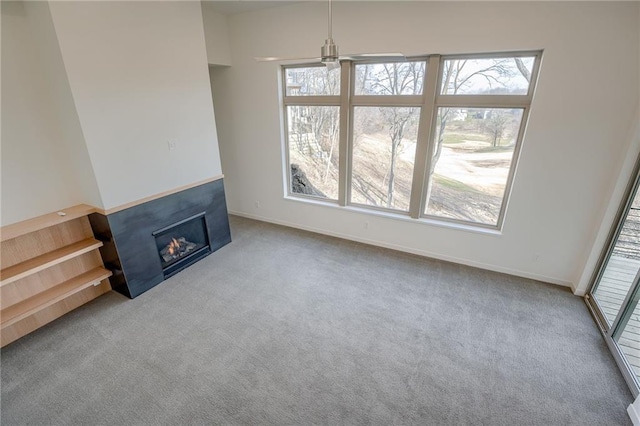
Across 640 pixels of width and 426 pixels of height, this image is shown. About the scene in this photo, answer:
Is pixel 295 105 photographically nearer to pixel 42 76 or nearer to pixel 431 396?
pixel 42 76

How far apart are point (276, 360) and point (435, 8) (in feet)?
12.5

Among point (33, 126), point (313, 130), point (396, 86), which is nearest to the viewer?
point (33, 126)

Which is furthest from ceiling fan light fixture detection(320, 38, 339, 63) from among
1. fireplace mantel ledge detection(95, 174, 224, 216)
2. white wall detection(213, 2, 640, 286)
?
fireplace mantel ledge detection(95, 174, 224, 216)

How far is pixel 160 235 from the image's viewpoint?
11.0 ft

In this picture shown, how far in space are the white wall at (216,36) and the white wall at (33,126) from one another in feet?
6.42

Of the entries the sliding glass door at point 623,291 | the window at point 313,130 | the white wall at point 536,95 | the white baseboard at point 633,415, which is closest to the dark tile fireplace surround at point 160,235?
the window at point 313,130

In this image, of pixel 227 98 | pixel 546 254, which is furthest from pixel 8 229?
pixel 546 254

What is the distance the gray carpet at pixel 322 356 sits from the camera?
2010 millimetres

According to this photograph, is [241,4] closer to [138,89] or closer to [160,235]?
[138,89]

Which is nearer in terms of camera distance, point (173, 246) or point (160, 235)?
point (160, 235)

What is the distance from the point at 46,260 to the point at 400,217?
3.98 metres

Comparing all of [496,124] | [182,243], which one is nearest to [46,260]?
[182,243]

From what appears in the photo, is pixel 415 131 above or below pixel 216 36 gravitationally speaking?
below

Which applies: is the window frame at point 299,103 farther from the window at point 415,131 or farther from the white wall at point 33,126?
the white wall at point 33,126
